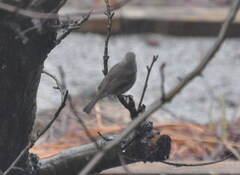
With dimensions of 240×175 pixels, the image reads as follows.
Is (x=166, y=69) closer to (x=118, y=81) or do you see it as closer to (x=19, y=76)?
(x=118, y=81)

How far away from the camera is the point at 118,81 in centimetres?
221

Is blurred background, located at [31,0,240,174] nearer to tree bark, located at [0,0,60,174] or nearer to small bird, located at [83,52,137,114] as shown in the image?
small bird, located at [83,52,137,114]

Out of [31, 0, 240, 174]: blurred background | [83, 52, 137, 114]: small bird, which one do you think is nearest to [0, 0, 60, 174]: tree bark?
[83, 52, 137, 114]: small bird

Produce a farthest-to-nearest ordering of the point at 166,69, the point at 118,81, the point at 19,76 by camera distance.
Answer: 1. the point at 166,69
2. the point at 118,81
3. the point at 19,76

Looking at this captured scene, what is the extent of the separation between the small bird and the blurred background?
59.2 inches

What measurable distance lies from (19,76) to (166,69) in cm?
396

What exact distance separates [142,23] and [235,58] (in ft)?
3.29

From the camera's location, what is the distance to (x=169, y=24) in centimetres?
664

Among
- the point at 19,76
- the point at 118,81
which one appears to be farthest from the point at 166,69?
the point at 19,76

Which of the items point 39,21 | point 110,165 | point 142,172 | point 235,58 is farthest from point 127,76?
point 235,58

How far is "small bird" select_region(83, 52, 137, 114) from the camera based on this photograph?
2215 millimetres

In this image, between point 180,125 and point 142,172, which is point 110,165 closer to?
point 142,172

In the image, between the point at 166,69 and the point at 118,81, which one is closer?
the point at 118,81

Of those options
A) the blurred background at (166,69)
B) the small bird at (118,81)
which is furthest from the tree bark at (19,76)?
the blurred background at (166,69)
